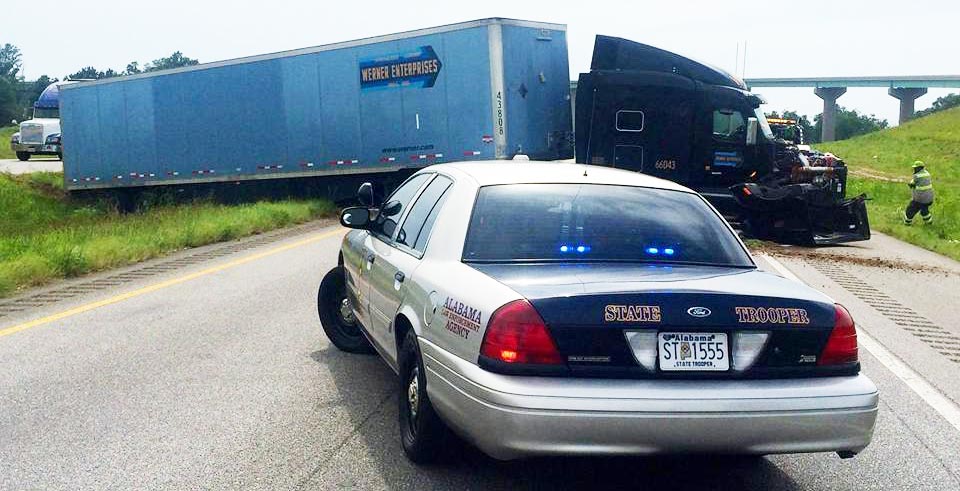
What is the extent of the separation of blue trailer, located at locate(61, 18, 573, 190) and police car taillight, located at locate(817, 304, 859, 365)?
58.3ft

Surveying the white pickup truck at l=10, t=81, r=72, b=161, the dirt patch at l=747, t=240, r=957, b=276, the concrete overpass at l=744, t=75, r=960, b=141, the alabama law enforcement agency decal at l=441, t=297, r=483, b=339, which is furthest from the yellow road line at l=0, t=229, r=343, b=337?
the concrete overpass at l=744, t=75, r=960, b=141

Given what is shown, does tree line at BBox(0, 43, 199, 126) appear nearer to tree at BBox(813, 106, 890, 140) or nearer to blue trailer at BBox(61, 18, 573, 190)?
blue trailer at BBox(61, 18, 573, 190)

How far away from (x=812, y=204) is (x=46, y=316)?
12461 millimetres

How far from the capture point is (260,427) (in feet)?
19.9

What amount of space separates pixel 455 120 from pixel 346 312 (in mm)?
15352

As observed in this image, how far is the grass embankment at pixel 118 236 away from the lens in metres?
14.3

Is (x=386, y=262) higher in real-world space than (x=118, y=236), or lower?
higher

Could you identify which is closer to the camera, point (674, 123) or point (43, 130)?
point (674, 123)

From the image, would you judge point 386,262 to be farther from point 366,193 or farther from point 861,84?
point 861,84

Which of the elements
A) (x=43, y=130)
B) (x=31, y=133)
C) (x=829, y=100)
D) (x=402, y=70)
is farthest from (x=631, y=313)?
(x=829, y=100)

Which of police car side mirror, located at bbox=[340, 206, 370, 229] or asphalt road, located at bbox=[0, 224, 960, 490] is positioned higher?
police car side mirror, located at bbox=[340, 206, 370, 229]

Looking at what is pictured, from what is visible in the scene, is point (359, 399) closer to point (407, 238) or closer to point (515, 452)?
point (407, 238)

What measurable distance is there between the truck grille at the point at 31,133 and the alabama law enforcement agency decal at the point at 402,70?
28.3 m

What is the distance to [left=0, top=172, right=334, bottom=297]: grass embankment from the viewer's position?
14258 mm
